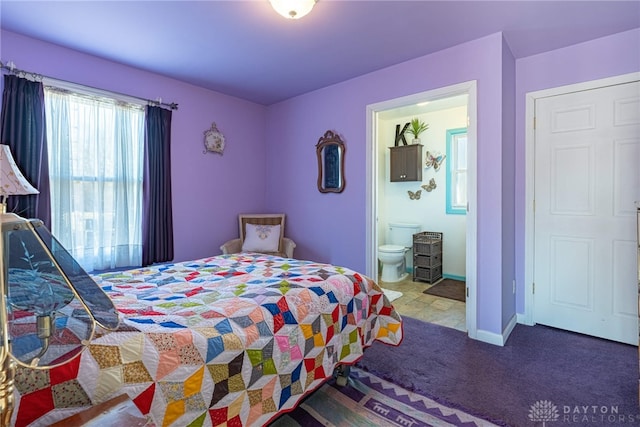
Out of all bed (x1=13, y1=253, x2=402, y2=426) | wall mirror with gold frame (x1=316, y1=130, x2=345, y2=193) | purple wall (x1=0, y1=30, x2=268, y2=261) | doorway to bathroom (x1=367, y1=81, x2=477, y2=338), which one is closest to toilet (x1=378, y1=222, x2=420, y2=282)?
doorway to bathroom (x1=367, y1=81, x2=477, y2=338)

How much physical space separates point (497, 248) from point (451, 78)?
4.79 feet

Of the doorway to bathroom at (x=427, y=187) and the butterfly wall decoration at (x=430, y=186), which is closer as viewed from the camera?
the doorway to bathroom at (x=427, y=187)

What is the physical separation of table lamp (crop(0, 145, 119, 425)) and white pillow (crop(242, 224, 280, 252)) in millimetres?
2719

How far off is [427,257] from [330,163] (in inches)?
73.4

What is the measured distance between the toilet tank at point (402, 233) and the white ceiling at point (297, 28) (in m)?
2.39

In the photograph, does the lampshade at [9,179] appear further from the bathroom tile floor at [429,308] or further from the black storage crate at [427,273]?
the black storage crate at [427,273]

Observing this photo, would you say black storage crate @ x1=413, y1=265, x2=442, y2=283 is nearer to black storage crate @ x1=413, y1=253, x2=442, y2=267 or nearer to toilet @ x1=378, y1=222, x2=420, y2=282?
black storage crate @ x1=413, y1=253, x2=442, y2=267

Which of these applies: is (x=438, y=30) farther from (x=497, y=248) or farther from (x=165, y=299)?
(x=165, y=299)

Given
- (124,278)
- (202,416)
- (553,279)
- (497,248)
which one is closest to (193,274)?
(124,278)

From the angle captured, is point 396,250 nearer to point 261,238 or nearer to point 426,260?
point 426,260

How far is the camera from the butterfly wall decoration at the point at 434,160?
4.43 meters

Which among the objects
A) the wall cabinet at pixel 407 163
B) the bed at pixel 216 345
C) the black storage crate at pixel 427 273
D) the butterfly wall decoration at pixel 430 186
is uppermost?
the wall cabinet at pixel 407 163

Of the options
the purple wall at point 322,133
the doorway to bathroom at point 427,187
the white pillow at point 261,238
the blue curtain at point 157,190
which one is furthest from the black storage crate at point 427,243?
the blue curtain at point 157,190

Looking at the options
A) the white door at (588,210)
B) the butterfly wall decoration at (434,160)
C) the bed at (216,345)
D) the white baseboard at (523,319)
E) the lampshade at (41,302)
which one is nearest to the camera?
the lampshade at (41,302)
